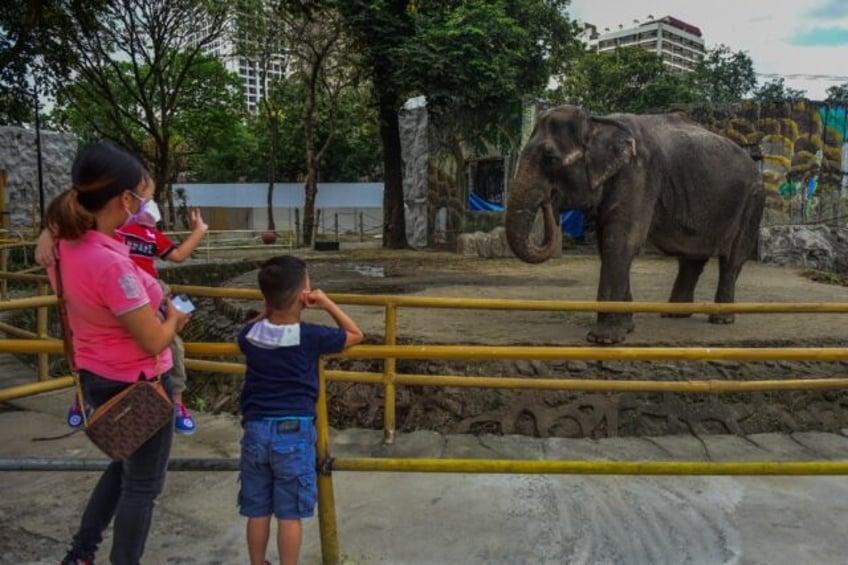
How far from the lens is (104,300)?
6.73 ft

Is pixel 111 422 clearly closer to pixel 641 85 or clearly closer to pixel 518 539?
pixel 518 539

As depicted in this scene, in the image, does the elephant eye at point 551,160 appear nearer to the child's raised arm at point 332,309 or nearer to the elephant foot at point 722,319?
the elephant foot at point 722,319

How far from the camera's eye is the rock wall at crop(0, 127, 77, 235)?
19.3 metres

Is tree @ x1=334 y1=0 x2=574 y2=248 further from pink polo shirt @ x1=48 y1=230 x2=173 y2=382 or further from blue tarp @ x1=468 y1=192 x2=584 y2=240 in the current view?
pink polo shirt @ x1=48 y1=230 x2=173 y2=382

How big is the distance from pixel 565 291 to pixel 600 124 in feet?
10.5

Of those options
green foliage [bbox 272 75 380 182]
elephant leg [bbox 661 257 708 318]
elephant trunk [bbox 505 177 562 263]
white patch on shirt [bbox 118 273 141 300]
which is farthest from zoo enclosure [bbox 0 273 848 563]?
green foliage [bbox 272 75 380 182]

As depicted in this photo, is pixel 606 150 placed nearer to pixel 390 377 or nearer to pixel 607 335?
pixel 607 335

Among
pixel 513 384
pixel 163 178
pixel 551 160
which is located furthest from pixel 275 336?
pixel 163 178

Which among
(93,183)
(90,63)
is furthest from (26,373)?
(90,63)

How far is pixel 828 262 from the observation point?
1252 centimetres

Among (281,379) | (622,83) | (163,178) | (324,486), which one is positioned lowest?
(324,486)

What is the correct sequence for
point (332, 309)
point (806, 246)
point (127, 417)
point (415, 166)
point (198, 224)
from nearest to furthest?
point (127, 417), point (332, 309), point (198, 224), point (806, 246), point (415, 166)

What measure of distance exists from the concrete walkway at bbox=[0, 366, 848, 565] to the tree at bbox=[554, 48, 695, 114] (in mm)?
28797

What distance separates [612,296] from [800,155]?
363 inches
